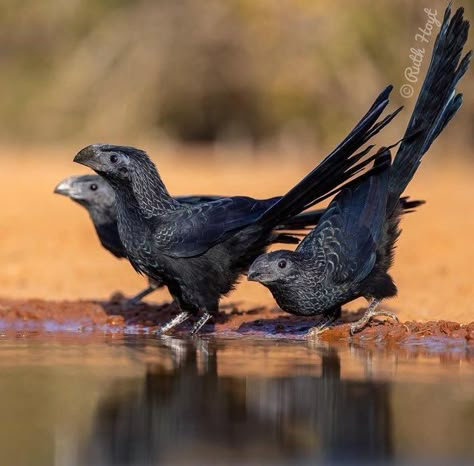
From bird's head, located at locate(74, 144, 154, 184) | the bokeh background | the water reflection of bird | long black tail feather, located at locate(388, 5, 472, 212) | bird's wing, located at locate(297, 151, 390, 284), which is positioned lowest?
the water reflection of bird

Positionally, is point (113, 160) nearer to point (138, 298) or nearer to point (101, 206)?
point (101, 206)

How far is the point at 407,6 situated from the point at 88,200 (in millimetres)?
11134

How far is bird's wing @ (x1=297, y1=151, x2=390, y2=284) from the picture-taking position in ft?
22.6

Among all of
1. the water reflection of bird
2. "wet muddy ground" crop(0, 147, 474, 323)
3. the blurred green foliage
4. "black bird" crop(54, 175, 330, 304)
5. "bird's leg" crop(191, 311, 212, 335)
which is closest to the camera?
the water reflection of bird

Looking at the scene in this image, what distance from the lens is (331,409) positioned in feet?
16.3

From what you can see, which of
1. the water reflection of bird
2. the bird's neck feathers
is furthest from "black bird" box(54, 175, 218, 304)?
the water reflection of bird

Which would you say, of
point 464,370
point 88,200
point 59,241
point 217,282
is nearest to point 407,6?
point 59,241

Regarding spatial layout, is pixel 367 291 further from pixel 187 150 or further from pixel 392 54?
pixel 187 150

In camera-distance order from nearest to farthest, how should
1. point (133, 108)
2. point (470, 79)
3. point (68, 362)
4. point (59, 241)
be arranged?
point (68, 362) < point (59, 241) < point (470, 79) < point (133, 108)

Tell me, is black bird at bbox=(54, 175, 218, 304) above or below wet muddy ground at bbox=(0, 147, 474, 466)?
above

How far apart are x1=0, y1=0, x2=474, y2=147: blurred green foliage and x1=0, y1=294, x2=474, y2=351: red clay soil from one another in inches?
405

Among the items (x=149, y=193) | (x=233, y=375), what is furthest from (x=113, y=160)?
(x=233, y=375)

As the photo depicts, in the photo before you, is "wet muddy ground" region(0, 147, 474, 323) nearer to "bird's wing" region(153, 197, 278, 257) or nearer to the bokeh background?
the bokeh background

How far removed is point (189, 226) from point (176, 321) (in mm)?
756
